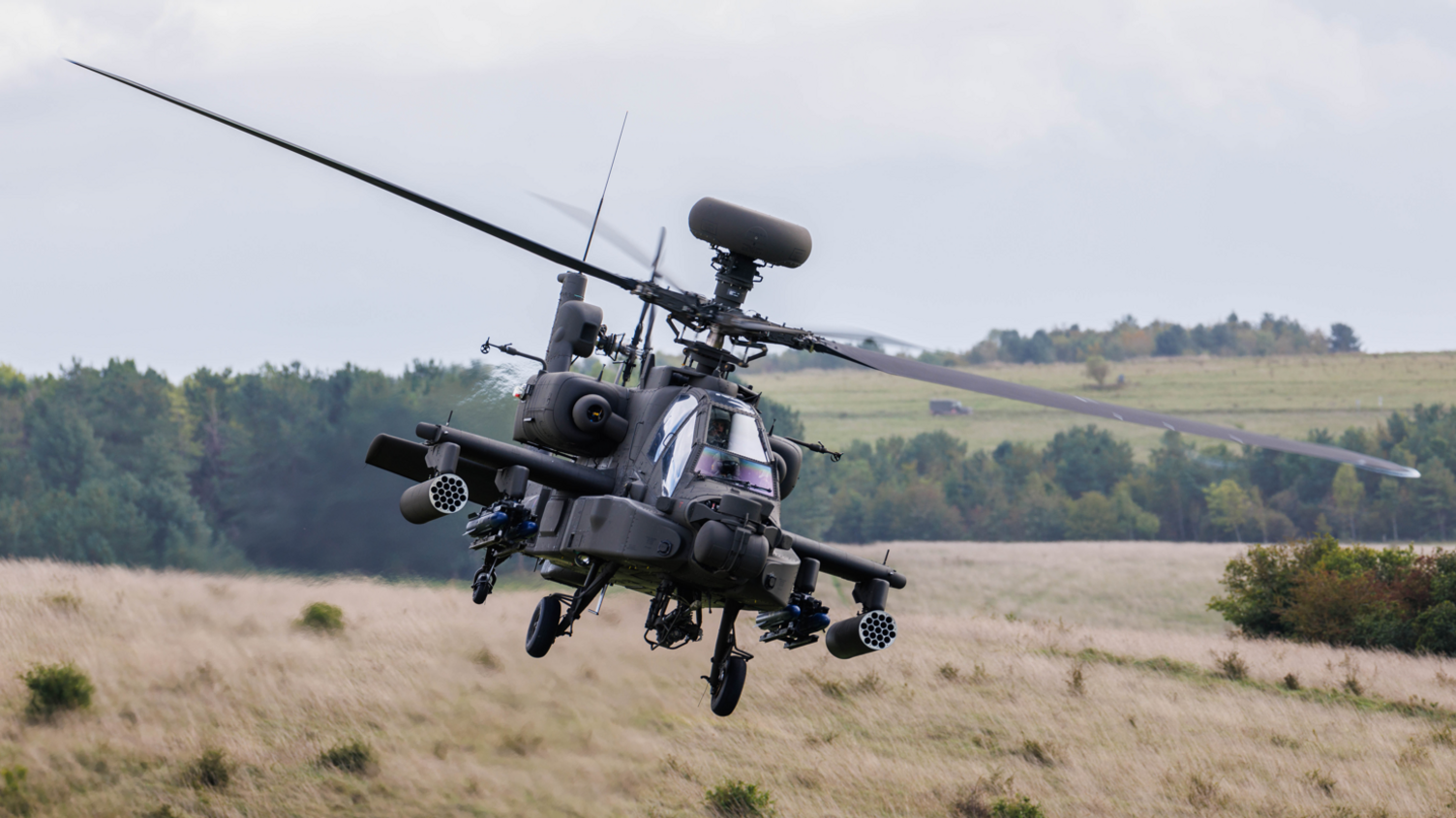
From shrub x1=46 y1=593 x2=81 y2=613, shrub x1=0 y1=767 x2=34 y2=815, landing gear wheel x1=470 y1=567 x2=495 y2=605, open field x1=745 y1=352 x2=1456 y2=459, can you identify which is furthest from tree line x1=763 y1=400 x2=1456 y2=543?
landing gear wheel x1=470 y1=567 x2=495 y2=605

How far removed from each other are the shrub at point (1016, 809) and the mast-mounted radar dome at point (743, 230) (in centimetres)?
1137

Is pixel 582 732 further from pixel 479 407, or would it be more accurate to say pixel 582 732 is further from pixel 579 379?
pixel 579 379

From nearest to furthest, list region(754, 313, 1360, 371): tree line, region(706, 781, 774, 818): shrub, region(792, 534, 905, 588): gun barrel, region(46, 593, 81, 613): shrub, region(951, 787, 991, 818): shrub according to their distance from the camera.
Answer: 1. region(792, 534, 905, 588): gun barrel
2. region(706, 781, 774, 818): shrub
3. region(951, 787, 991, 818): shrub
4. region(46, 593, 81, 613): shrub
5. region(754, 313, 1360, 371): tree line

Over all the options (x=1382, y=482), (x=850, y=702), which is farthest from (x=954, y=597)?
(x=1382, y=482)

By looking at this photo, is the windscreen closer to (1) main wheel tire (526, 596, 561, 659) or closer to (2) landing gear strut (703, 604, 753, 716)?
(2) landing gear strut (703, 604, 753, 716)

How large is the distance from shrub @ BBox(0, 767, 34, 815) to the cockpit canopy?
12.9 metres

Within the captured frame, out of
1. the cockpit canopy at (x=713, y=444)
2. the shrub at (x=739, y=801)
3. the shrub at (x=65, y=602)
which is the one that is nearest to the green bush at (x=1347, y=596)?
the shrub at (x=739, y=801)

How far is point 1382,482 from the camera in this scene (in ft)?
306

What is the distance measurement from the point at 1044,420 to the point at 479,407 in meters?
111

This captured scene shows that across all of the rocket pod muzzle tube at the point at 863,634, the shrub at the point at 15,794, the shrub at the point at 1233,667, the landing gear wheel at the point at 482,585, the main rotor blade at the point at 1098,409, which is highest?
the main rotor blade at the point at 1098,409

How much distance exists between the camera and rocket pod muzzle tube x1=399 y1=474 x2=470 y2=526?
12453 mm

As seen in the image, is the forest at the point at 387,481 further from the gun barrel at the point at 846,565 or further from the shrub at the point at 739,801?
the shrub at the point at 739,801

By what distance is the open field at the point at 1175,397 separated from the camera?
4668 inches

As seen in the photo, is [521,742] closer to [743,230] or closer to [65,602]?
[743,230]
